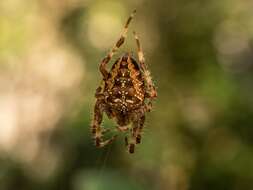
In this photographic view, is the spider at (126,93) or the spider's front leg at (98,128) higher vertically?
the spider at (126,93)

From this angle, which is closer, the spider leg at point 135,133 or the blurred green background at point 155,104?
the spider leg at point 135,133

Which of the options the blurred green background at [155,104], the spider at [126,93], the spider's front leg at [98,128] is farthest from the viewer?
the blurred green background at [155,104]

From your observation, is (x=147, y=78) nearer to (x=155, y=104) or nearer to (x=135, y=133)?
(x=135, y=133)

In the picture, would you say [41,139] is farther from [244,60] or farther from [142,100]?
[142,100]

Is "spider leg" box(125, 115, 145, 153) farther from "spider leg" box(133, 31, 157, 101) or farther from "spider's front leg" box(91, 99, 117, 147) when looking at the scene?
"spider leg" box(133, 31, 157, 101)

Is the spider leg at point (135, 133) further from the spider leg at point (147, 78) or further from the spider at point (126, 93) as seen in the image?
the spider leg at point (147, 78)

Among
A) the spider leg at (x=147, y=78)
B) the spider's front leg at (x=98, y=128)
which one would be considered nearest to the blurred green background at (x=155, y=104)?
the spider's front leg at (x=98, y=128)

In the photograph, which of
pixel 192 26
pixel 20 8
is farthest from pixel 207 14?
pixel 20 8

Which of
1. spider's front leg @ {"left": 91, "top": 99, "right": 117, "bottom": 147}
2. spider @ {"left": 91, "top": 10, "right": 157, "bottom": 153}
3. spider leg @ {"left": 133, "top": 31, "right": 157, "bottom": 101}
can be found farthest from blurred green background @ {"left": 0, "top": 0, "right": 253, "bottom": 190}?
spider leg @ {"left": 133, "top": 31, "right": 157, "bottom": 101}
